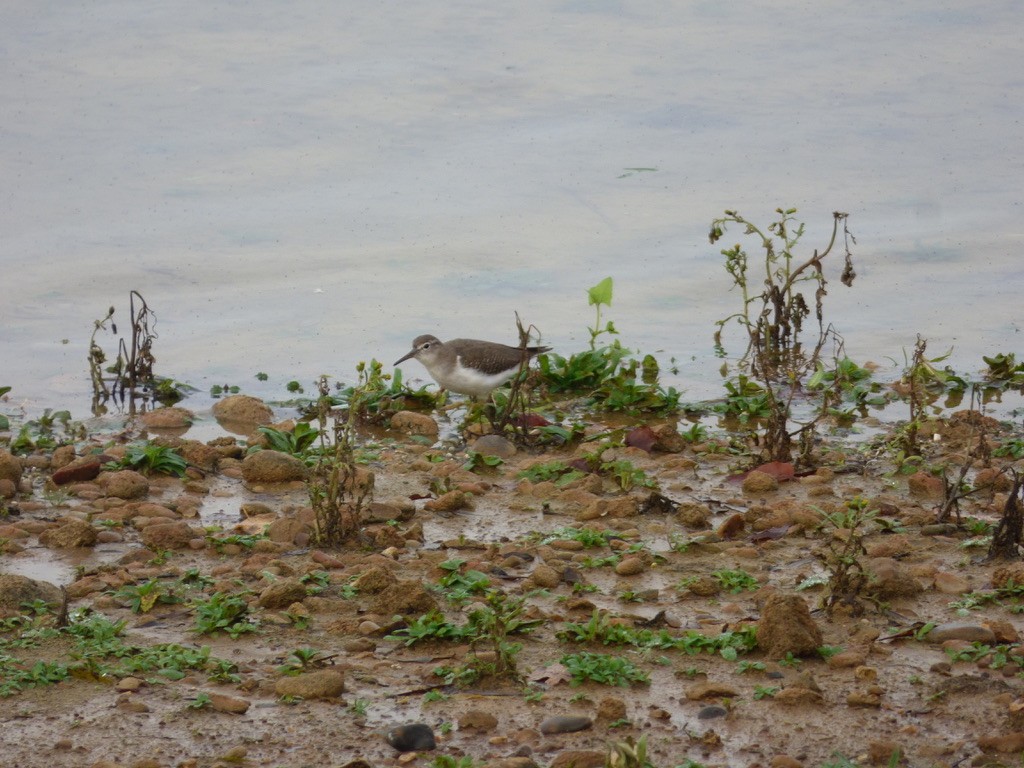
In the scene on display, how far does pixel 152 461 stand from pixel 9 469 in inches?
28.4

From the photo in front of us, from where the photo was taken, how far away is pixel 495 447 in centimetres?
802

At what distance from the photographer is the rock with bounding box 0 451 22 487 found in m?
7.15

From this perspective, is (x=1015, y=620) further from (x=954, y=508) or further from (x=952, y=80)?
(x=952, y=80)

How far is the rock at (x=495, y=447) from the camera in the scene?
800cm

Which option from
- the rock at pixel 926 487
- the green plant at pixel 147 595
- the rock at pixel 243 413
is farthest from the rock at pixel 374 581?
the rock at pixel 243 413

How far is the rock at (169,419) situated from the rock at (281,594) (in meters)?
3.41

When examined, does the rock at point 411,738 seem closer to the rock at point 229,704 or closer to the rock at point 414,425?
the rock at point 229,704

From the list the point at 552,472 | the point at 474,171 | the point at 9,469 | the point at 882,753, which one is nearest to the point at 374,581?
the point at 552,472

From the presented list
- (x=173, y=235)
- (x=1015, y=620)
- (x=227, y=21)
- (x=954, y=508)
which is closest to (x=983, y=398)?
(x=954, y=508)

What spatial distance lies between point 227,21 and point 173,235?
6164 millimetres

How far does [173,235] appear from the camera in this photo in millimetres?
12219

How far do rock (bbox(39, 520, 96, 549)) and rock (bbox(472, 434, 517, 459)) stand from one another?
2.29 metres

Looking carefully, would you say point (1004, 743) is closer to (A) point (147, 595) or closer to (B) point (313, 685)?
(B) point (313, 685)

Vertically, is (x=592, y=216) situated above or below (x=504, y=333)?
above
